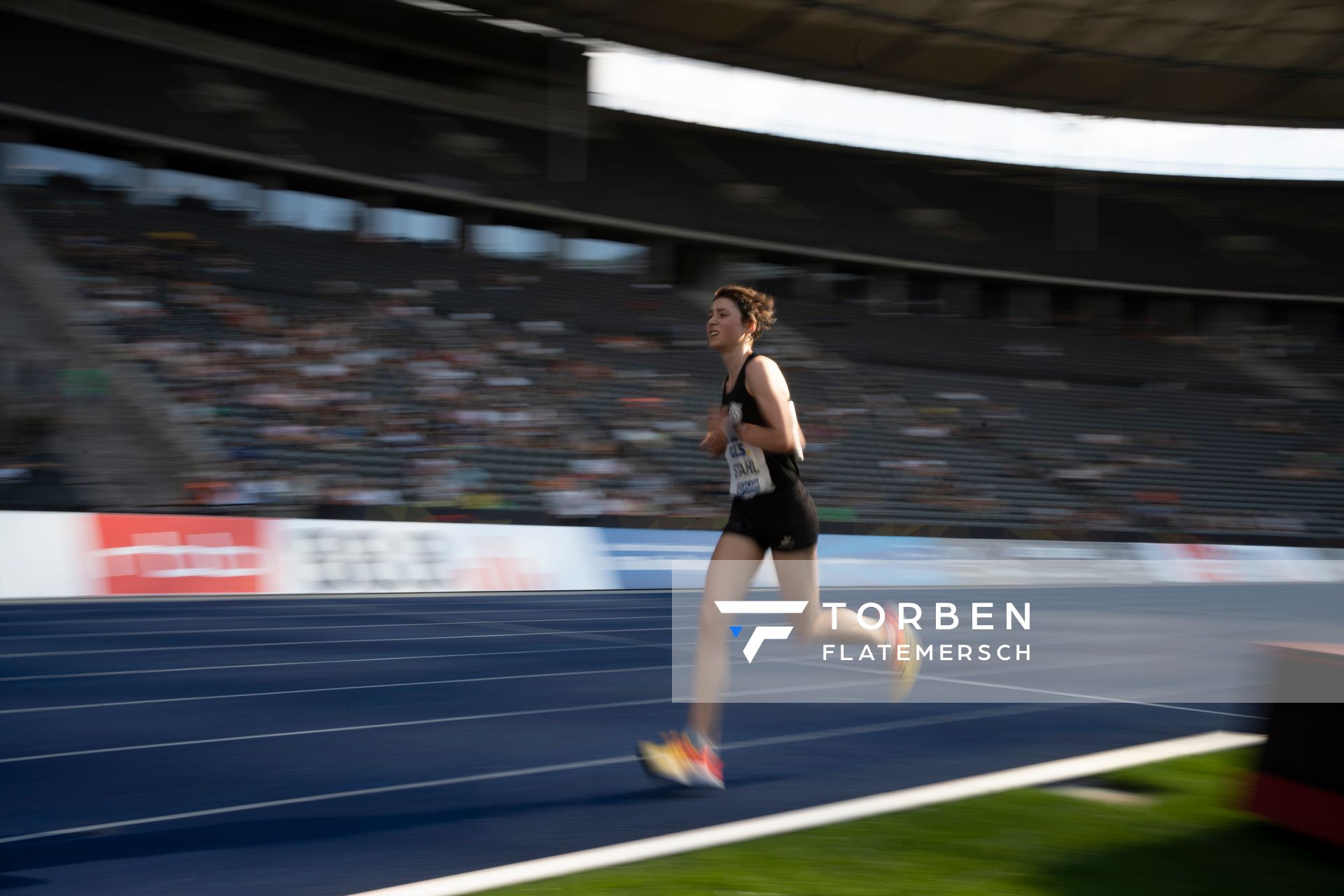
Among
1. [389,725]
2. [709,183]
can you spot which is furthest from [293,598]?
[709,183]

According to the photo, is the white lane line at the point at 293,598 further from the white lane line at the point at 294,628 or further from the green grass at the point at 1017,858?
the green grass at the point at 1017,858

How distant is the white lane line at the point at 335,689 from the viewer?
625 centimetres

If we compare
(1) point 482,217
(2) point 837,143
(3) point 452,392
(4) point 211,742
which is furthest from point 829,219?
(4) point 211,742

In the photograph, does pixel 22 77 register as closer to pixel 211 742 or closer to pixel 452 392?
pixel 452 392

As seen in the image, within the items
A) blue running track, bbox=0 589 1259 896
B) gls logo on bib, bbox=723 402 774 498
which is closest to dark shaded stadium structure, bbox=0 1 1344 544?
blue running track, bbox=0 589 1259 896

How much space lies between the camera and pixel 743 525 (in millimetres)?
4648

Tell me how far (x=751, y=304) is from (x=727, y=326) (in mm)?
137

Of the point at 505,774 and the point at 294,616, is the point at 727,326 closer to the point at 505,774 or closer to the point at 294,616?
the point at 505,774

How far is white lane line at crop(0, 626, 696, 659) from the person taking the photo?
8.36m

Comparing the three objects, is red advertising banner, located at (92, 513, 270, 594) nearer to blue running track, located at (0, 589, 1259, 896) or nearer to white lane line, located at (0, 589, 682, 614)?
white lane line, located at (0, 589, 682, 614)

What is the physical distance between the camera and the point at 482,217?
89.6 ft

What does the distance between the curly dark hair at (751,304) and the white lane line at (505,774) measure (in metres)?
1.99

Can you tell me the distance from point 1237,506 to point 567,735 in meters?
23.7

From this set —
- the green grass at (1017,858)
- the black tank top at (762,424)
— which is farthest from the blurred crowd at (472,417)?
the green grass at (1017,858)
